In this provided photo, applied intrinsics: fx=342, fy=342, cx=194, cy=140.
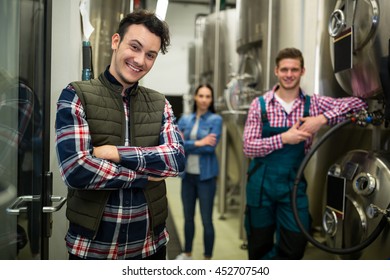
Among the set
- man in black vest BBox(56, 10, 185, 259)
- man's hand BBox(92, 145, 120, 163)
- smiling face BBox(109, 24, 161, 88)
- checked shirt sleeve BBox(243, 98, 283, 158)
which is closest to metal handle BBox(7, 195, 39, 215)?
man in black vest BBox(56, 10, 185, 259)

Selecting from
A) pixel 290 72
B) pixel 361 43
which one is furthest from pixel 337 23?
pixel 290 72

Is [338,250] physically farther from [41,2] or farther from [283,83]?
[41,2]

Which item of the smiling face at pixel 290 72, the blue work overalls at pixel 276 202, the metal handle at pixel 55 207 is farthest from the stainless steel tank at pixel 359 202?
the metal handle at pixel 55 207

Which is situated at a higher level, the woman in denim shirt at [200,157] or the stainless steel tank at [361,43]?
the stainless steel tank at [361,43]

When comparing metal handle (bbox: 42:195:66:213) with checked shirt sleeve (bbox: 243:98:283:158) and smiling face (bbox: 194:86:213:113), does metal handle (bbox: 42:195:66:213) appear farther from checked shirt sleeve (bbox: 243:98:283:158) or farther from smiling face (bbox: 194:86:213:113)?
smiling face (bbox: 194:86:213:113)

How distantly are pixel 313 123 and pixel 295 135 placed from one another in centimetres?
9

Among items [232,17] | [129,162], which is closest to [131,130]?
[129,162]

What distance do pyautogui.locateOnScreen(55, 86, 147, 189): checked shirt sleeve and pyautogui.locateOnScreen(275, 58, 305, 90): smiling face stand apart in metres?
0.95

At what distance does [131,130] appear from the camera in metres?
0.84

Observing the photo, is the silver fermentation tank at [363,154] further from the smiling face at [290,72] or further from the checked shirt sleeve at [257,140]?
the checked shirt sleeve at [257,140]

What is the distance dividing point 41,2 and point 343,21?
1.04 metres

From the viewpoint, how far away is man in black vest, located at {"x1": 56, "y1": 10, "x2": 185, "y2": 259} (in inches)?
31.2

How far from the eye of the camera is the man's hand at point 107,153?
2.61ft

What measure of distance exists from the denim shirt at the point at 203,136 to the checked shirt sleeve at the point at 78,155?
0.62 meters
